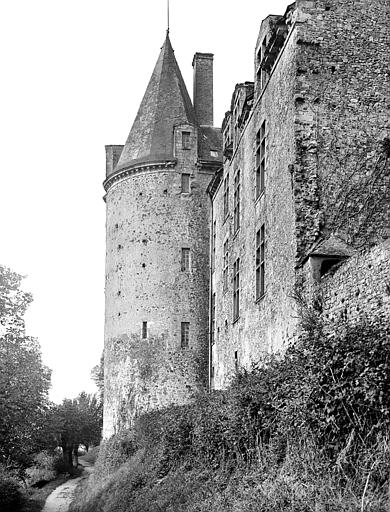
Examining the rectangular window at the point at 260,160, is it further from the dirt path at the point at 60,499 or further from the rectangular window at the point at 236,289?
the dirt path at the point at 60,499

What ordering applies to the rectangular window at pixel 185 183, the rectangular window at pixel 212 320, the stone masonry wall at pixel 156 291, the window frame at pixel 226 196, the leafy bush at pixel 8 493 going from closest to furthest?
the window frame at pixel 226 196 < the leafy bush at pixel 8 493 < the rectangular window at pixel 212 320 < the stone masonry wall at pixel 156 291 < the rectangular window at pixel 185 183

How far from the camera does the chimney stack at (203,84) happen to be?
127 feet

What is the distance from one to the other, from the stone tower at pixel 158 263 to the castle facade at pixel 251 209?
0.06m

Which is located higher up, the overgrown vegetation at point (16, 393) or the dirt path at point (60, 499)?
the overgrown vegetation at point (16, 393)

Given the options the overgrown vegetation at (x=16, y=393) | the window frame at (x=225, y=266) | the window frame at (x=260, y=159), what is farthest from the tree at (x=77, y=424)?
the window frame at (x=260, y=159)

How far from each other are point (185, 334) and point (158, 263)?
3274 millimetres

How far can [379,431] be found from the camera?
1100cm

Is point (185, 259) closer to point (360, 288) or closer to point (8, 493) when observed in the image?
point (8, 493)

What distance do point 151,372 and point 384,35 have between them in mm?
18644

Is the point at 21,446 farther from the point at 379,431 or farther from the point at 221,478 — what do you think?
the point at 379,431

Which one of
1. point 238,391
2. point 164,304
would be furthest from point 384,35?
point 164,304

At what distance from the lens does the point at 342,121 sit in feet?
61.1

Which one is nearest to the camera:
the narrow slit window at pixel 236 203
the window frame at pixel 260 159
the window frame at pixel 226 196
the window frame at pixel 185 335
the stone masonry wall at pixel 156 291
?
the window frame at pixel 260 159

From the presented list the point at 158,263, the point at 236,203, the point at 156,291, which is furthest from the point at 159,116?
the point at 236,203
